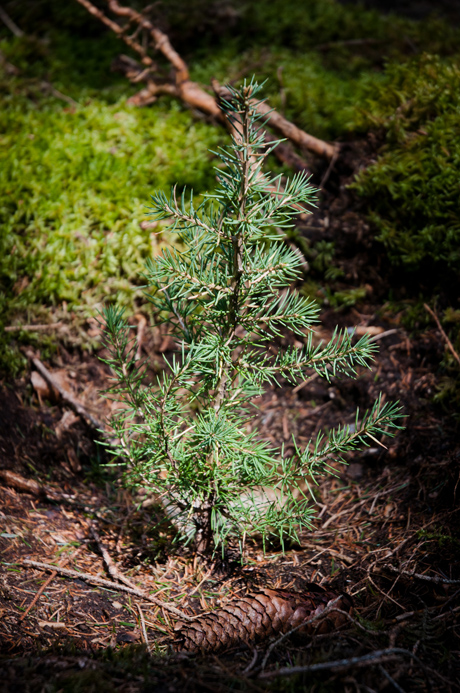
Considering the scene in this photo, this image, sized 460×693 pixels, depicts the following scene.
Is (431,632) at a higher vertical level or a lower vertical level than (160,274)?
lower

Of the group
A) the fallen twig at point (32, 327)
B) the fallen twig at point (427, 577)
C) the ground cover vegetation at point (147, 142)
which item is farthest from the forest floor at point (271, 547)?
the ground cover vegetation at point (147, 142)

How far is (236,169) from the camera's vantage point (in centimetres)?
167

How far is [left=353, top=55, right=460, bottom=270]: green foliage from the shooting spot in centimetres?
311

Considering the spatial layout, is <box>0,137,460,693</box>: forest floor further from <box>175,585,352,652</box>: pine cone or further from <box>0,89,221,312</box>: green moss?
<box>0,89,221,312</box>: green moss

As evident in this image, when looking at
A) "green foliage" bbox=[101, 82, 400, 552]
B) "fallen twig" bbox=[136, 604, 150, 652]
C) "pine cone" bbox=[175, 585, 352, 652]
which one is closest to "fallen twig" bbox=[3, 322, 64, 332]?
"green foliage" bbox=[101, 82, 400, 552]

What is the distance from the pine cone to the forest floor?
0.06 meters

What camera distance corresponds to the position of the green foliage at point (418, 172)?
3.11 m

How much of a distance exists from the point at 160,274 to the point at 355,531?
5.31 feet

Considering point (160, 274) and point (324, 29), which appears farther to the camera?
point (324, 29)

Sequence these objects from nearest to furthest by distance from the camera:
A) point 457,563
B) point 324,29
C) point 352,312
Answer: point 457,563 < point 352,312 < point 324,29

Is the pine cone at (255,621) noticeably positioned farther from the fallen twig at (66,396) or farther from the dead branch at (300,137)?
the dead branch at (300,137)

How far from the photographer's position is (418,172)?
10.7ft

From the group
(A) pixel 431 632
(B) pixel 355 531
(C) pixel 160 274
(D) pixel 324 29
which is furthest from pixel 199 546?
(D) pixel 324 29

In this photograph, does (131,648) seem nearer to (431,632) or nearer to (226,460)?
(226,460)
